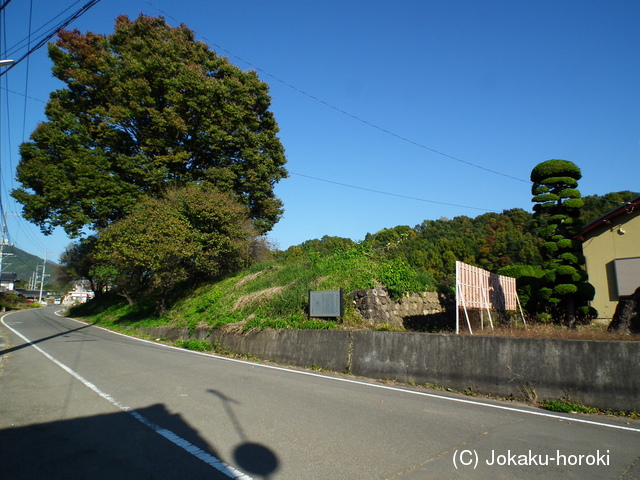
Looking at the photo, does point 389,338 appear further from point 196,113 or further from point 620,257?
point 196,113

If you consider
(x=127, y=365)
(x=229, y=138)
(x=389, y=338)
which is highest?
(x=229, y=138)

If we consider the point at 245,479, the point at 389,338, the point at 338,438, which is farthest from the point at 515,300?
the point at 245,479

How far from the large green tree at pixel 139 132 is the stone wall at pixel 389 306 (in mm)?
14487

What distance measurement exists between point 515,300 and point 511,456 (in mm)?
12617

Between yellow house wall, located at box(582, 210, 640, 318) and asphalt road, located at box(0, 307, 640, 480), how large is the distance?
538 inches

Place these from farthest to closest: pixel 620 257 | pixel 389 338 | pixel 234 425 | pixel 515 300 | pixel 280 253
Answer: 1. pixel 280 253
2. pixel 620 257
3. pixel 515 300
4. pixel 389 338
5. pixel 234 425

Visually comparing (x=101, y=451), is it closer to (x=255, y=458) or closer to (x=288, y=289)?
(x=255, y=458)

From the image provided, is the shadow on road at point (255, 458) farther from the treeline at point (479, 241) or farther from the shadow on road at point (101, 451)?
the treeline at point (479, 241)

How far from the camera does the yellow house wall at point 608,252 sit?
16891 mm

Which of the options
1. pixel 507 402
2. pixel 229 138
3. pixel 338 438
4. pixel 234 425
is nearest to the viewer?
pixel 338 438

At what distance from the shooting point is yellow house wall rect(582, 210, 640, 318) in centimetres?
1689

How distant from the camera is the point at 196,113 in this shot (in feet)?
82.4

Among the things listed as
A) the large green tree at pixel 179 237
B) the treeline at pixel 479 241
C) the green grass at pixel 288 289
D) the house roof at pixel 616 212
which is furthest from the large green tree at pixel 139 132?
the house roof at pixel 616 212

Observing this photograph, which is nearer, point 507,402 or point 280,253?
point 507,402
